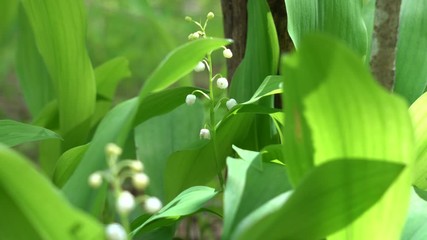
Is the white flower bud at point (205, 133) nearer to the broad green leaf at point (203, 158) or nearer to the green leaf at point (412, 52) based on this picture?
the broad green leaf at point (203, 158)

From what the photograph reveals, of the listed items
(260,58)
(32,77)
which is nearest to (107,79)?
(32,77)

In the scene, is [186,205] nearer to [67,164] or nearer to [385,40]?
[67,164]

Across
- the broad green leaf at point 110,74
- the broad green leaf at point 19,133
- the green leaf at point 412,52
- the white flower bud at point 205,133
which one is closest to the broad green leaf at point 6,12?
the broad green leaf at point 110,74

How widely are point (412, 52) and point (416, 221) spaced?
0.43 metres

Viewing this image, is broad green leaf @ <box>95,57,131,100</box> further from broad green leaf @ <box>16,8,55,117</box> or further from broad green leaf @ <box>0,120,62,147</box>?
broad green leaf @ <box>0,120,62,147</box>

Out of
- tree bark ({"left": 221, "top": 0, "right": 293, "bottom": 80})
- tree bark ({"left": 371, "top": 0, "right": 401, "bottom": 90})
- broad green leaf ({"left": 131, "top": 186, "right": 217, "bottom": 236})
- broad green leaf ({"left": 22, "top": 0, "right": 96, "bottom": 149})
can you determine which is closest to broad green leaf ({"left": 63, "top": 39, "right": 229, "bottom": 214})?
broad green leaf ({"left": 131, "top": 186, "right": 217, "bottom": 236})

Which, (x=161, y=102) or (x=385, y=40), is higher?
(x=385, y=40)

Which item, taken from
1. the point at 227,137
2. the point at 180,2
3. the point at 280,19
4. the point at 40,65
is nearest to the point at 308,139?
the point at 227,137

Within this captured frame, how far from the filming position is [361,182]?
0.69 m

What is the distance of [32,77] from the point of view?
5.24ft

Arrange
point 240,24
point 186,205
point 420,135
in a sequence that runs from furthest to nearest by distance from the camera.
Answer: point 240,24 < point 420,135 < point 186,205

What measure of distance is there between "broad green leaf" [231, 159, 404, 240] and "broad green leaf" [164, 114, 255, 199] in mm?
389

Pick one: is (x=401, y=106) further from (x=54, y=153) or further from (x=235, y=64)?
(x=54, y=153)

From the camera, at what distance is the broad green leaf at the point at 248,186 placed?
0.74 m
